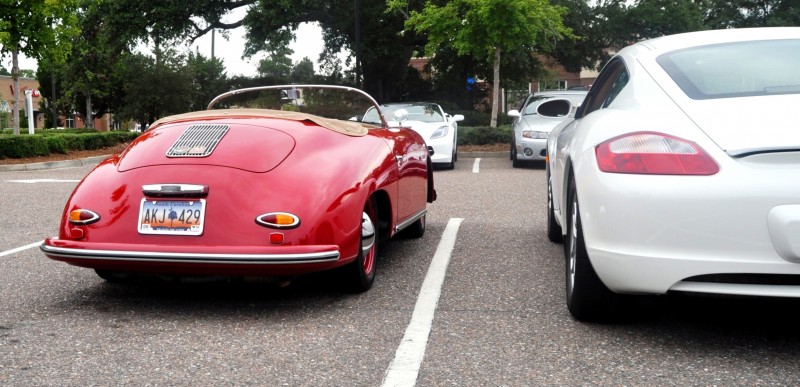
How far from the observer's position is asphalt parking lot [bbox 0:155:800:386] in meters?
3.38

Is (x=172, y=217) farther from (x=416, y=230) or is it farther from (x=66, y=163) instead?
(x=66, y=163)

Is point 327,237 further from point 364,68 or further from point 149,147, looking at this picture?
point 364,68

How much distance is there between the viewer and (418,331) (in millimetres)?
4027

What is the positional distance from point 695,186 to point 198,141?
254 cm

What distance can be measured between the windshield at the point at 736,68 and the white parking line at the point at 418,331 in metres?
1.60

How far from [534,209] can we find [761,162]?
5812 mm

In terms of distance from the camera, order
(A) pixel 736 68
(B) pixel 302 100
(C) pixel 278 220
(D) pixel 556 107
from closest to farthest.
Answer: (A) pixel 736 68
(C) pixel 278 220
(B) pixel 302 100
(D) pixel 556 107

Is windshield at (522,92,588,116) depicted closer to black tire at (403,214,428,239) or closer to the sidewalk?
black tire at (403,214,428,239)

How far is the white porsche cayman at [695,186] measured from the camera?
10.9 ft

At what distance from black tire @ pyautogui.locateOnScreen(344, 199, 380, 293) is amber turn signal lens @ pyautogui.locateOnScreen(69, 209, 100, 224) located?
130 cm

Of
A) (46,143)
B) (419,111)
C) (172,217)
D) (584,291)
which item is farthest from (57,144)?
(584,291)

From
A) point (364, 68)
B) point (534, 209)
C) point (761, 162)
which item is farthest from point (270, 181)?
point (364, 68)

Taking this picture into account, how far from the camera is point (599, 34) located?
41281 mm

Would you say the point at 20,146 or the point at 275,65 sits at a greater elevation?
the point at 275,65
